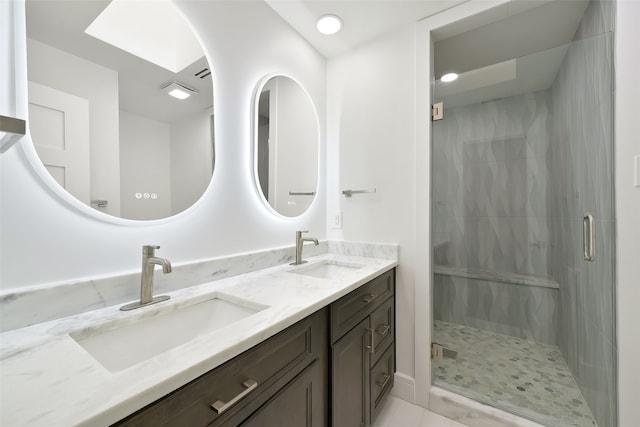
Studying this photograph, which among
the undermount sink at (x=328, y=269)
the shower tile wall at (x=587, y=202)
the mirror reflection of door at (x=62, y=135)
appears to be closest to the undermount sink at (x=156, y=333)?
the mirror reflection of door at (x=62, y=135)

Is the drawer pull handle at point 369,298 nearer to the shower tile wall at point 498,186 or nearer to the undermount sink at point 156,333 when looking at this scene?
the undermount sink at point 156,333

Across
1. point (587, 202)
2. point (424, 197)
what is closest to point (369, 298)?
point (424, 197)

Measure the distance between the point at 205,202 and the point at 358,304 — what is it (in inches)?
34.0

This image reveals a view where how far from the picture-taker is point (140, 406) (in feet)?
1.40

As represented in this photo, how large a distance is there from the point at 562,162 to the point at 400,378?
71.7 inches

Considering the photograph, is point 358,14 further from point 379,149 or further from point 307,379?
point 307,379

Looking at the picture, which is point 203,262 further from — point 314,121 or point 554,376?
Answer: point 554,376

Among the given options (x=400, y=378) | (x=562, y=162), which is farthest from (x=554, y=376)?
(x=562, y=162)

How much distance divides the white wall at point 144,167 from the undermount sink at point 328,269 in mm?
803

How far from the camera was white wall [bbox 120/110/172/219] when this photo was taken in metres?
0.93

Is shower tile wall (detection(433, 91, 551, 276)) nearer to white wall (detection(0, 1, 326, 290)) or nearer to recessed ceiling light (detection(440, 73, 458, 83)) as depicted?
recessed ceiling light (detection(440, 73, 458, 83))

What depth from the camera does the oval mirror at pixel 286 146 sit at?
4.71 ft

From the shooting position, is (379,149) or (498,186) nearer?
(379,149)

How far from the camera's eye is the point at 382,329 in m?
1.41
